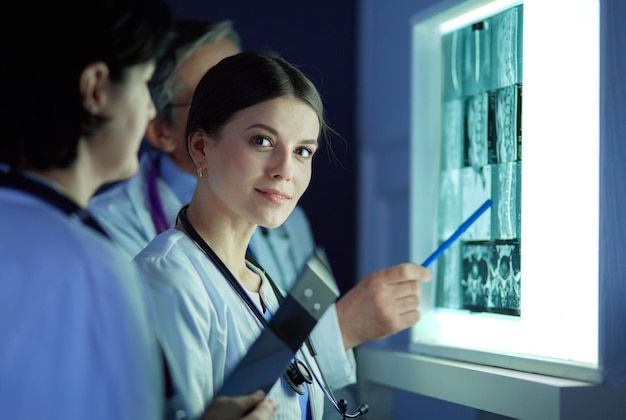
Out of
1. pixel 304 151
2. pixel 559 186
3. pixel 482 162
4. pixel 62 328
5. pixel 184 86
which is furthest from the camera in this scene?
pixel 184 86

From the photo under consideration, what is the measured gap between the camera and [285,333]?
0.61 meters

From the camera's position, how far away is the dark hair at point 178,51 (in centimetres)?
102

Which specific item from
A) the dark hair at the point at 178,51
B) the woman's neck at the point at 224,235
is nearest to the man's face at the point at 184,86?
the dark hair at the point at 178,51

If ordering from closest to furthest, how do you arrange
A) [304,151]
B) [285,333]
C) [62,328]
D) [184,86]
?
[62,328]
[285,333]
[304,151]
[184,86]

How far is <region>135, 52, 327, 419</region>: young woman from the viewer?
0.67 meters

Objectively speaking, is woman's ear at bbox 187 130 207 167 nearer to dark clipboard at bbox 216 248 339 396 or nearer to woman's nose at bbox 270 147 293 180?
woman's nose at bbox 270 147 293 180

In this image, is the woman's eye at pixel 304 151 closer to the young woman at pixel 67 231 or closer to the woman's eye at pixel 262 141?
the woman's eye at pixel 262 141

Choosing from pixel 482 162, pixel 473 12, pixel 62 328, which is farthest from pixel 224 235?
pixel 473 12

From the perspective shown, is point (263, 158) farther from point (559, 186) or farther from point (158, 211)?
point (158, 211)

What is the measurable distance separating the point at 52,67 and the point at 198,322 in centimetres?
26

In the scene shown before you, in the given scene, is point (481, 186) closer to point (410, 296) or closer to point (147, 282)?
point (410, 296)

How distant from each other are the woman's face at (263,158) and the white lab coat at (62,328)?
22 centimetres

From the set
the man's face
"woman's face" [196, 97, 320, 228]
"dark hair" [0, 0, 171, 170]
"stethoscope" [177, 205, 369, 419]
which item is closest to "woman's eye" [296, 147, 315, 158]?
"woman's face" [196, 97, 320, 228]

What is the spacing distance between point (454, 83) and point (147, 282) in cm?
61
